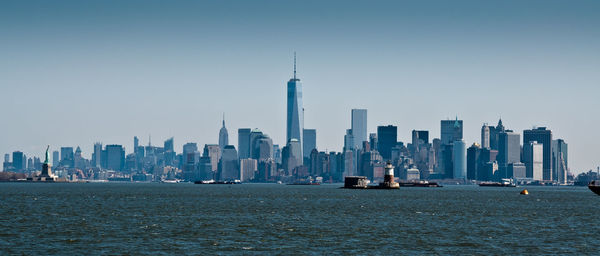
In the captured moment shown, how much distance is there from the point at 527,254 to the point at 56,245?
38.6 m

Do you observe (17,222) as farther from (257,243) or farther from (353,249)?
(353,249)

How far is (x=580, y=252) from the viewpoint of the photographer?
233ft

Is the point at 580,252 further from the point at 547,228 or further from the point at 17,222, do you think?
the point at 17,222

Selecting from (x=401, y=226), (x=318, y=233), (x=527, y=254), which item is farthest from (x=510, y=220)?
(x=527, y=254)

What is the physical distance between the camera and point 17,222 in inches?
3900

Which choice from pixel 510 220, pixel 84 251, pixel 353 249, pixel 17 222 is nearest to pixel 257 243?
pixel 353 249

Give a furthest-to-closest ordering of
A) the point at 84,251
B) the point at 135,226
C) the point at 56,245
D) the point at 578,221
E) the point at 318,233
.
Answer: the point at 578,221, the point at 135,226, the point at 318,233, the point at 56,245, the point at 84,251

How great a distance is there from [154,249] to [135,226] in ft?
80.2

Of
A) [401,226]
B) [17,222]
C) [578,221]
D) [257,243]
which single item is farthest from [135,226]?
[578,221]

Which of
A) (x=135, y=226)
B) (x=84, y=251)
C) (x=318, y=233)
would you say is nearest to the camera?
(x=84, y=251)

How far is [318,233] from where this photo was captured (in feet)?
284

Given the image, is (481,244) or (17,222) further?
(17,222)

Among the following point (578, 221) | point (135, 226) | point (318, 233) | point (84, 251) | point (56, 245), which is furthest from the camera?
point (578, 221)

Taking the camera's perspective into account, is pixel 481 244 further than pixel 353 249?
Yes
